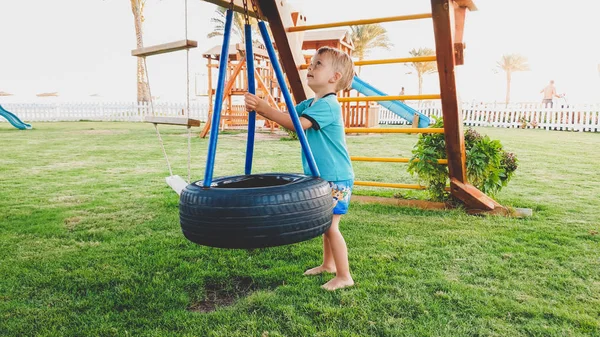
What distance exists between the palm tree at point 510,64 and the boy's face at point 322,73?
4786cm

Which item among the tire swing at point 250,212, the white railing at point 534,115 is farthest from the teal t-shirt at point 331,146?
the white railing at point 534,115

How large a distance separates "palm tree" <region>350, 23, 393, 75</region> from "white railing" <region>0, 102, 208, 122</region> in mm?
21577

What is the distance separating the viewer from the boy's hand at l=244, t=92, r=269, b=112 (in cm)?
196

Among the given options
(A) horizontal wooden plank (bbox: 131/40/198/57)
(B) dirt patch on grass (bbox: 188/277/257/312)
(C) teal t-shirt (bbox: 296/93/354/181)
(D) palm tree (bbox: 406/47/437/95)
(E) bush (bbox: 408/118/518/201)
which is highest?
(D) palm tree (bbox: 406/47/437/95)

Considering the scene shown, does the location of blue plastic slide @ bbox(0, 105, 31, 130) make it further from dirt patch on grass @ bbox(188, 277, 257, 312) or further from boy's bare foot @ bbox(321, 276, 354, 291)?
boy's bare foot @ bbox(321, 276, 354, 291)

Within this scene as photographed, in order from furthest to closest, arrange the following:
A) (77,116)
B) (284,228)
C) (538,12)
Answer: (538,12), (77,116), (284,228)

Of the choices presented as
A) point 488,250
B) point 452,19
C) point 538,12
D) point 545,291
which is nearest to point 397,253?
point 488,250

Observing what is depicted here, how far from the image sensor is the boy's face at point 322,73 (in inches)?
90.6

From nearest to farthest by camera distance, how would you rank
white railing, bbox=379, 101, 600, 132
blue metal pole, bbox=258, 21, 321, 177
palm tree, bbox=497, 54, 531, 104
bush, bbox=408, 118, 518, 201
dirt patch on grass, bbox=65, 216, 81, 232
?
blue metal pole, bbox=258, 21, 321, 177 < dirt patch on grass, bbox=65, 216, 81, 232 < bush, bbox=408, 118, 518, 201 < white railing, bbox=379, 101, 600, 132 < palm tree, bbox=497, 54, 531, 104

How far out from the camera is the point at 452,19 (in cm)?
317

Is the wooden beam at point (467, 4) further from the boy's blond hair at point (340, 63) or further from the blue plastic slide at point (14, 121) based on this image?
the blue plastic slide at point (14, 121)

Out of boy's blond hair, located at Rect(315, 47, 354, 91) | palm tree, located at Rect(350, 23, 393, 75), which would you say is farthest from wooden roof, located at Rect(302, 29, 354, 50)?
palm tree, located at Rect(350, 23, 393, 75)

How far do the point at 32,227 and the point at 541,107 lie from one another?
1897 cm

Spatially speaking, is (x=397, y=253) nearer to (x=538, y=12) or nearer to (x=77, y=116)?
(x=77, y=116)
